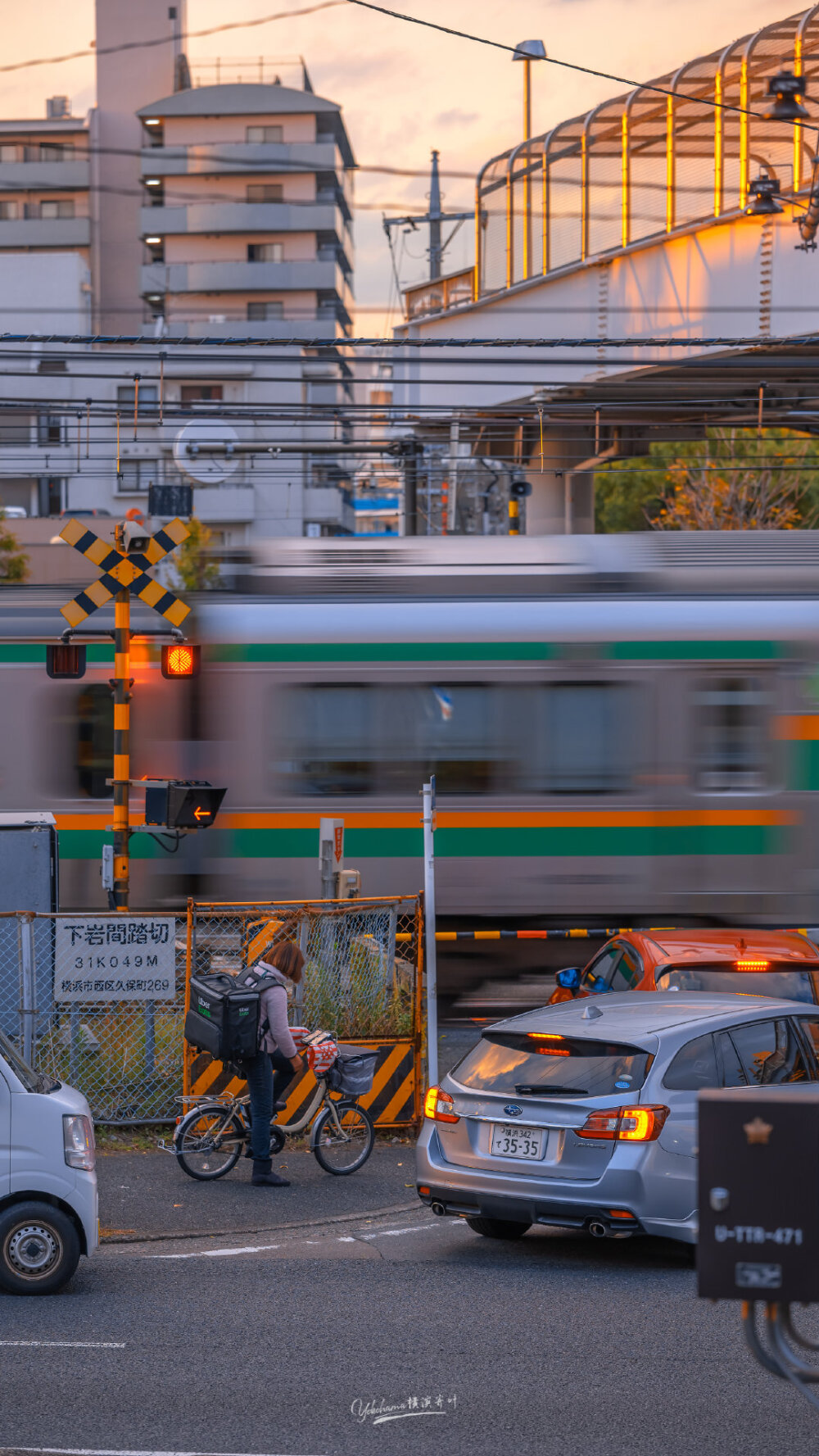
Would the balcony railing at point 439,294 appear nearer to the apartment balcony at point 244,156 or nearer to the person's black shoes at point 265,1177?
the person's black shoes at point 265,1177

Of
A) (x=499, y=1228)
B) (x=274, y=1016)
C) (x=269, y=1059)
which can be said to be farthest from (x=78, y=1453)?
(x=274, y=1016)

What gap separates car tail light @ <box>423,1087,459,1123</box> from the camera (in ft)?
27.8

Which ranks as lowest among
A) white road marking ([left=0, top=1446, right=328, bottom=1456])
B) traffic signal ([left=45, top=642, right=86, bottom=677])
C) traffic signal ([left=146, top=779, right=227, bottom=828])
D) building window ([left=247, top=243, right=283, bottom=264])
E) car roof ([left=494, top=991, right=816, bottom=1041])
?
white road marking ([left=0, top=1446, right=328, bottom=1456])

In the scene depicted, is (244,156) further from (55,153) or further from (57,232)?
A: (55,153)

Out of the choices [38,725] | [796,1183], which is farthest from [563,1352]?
[38,725]

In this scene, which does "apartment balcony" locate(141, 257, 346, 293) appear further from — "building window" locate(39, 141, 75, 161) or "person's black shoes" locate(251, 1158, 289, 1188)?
"person's black shoes" locate(251, 1158, 289, 1188)

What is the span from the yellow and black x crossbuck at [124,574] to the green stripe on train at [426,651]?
2077mm

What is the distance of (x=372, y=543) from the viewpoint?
1666 centimetres

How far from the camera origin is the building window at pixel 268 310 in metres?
69.1

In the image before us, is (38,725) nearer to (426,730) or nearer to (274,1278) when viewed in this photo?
(426,730)

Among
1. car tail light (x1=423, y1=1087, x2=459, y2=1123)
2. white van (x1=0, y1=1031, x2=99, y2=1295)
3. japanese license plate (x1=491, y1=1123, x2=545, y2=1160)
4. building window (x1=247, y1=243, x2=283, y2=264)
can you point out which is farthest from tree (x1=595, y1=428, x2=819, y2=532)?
white van (x1=0, y1=1031, x2=99, y2=1295)

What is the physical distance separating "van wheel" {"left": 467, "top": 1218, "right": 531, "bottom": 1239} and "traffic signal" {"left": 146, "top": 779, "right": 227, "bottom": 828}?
14.9 ft

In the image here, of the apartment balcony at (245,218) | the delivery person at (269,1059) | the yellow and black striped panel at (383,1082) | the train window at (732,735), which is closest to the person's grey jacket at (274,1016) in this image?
the delivery person at (269,1059)

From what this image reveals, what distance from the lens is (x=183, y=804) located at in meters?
12.7
